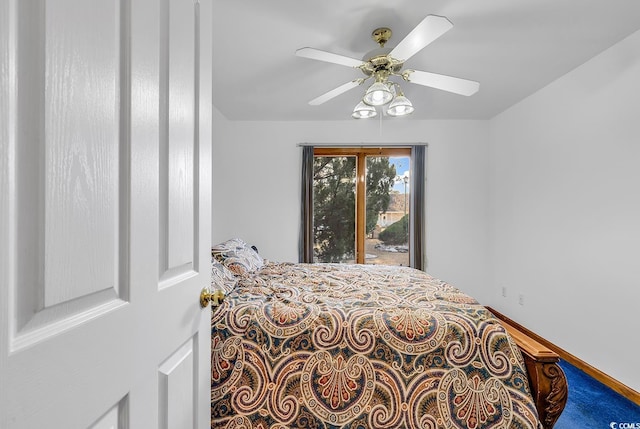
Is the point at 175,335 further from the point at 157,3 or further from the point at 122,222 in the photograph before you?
the point at 157,3

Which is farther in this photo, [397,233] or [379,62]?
[397,233]

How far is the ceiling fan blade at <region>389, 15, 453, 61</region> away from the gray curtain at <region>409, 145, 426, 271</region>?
1.99 meters

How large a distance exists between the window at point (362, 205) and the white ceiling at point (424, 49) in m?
0.94

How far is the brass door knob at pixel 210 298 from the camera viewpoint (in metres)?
0.93

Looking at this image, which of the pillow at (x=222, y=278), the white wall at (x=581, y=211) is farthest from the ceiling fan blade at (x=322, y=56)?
the white wall at (x=581, y=211)

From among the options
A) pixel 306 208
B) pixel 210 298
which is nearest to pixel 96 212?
pixel 210 298

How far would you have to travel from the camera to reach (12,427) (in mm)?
367

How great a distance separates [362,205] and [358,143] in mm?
810

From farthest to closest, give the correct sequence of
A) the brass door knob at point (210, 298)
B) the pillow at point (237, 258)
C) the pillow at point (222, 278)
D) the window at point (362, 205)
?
the window at point (362, 205) → the pillow at point (237, 258) → the pillow at point (222, 278) → the brass door knob at point (210, 298)

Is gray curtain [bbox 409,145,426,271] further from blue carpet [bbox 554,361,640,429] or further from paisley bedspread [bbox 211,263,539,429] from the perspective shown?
paisley bedspread [bbox 211,263,539,429]

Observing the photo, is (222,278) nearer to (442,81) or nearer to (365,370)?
(365,370)

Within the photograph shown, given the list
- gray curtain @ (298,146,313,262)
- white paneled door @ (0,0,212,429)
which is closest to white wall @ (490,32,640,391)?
gray curtain @ (298,146,313,262)

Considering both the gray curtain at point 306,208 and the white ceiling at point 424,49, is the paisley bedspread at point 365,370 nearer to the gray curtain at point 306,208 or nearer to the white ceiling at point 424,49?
the white ceiling at point 424,49

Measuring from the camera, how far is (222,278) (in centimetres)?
182
